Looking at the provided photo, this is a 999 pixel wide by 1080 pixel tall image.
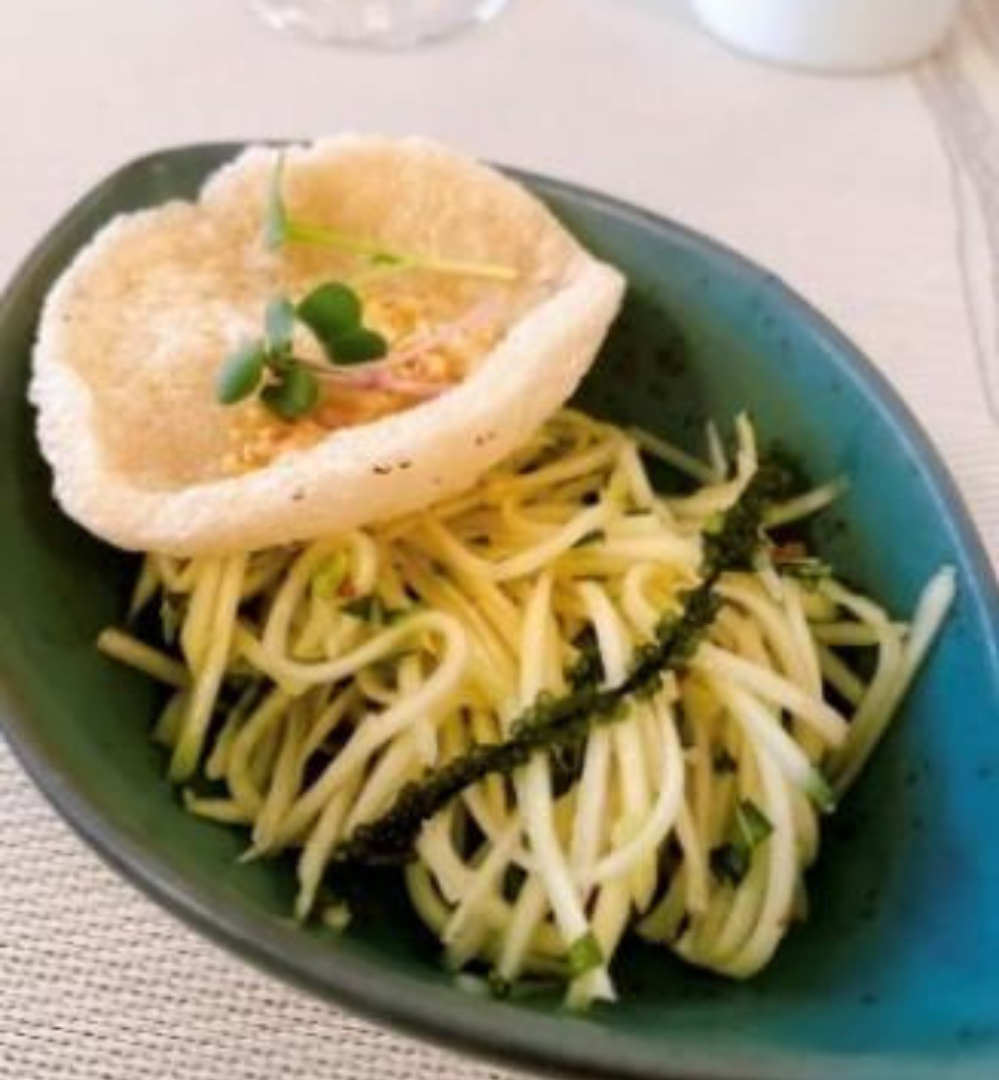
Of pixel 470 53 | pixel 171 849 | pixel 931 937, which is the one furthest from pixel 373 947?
pixel 470 53

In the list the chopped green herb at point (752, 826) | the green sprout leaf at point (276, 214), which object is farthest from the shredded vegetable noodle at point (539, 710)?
the green sprout leaf at point (276, 214)

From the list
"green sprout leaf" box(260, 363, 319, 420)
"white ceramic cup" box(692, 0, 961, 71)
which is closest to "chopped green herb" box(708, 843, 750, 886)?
"green sprout leaf" box(260, 363, 319, 420)

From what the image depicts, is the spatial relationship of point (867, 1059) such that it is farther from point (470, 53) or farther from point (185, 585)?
point (470, 53)

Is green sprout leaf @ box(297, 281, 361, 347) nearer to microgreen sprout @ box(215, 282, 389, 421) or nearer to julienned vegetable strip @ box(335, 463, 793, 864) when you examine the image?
microgreen sprout @ box(215, 282, 389, 421)

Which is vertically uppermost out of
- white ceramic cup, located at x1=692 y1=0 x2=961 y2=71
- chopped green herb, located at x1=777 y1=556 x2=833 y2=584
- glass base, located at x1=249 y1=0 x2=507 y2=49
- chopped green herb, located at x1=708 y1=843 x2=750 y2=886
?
glass base, located at x1=249 y1=0 x2=507 y2=49

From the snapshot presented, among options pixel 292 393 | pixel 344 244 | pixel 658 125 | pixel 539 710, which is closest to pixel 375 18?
pixel 658 125

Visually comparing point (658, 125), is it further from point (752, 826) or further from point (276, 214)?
point (752, 826)
